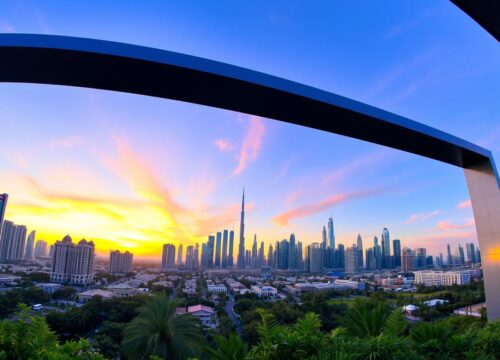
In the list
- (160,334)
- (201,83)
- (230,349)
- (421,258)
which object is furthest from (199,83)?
(421,258)

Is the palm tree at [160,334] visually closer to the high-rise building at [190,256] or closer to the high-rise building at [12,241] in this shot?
the high-rise building at [12,241]

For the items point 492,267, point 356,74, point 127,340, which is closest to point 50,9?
point 356,74

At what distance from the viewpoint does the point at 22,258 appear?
5356 cm

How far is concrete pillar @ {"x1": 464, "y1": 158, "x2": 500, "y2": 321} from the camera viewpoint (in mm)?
4879

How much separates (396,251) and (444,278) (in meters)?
29.0

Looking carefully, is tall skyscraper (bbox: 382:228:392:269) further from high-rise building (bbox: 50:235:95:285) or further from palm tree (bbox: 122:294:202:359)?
palm tree (bbox: 122:294:202:359)

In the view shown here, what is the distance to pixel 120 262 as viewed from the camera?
70.3 meters

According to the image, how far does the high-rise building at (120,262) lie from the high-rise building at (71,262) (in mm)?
22214

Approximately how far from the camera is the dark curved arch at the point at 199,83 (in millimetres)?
2383

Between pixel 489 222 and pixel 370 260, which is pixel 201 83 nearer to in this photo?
pixel 489 222

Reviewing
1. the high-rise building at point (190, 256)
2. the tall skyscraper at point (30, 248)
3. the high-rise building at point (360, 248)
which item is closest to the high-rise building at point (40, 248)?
the tall skyscraper at point (30, 248)

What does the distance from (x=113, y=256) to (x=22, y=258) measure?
58.2 ft

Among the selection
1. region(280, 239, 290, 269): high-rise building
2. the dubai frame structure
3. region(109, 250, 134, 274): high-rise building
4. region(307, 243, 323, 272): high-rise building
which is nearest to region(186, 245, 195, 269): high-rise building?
region(280, 239, 290, 269): high-rise building

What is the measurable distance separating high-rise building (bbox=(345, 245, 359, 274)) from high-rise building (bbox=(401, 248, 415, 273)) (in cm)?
1164
